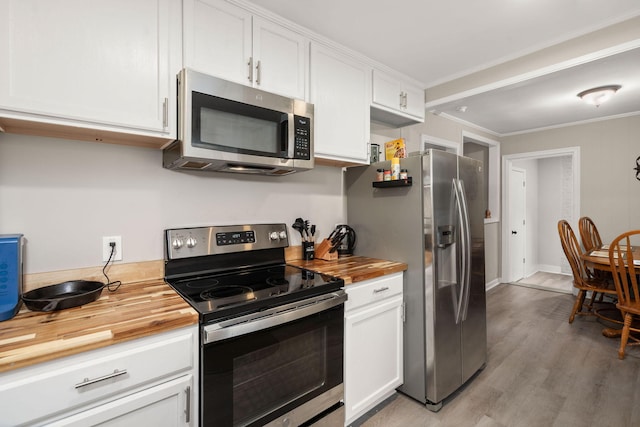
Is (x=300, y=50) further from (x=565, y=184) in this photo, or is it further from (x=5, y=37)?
(x=565, y=184)

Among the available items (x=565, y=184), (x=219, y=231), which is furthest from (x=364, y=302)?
(x=565, y=184)

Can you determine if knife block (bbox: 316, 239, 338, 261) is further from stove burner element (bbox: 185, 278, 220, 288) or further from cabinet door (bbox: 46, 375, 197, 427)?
cabinet door (bbox: 46, 375, 197, 427)

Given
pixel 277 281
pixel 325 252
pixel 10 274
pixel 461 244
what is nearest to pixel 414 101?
pixel 461 244

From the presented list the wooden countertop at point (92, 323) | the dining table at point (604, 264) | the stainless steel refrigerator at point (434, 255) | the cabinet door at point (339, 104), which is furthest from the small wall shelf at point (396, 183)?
the dining table at point (604, 264)

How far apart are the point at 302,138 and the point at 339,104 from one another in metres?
0.48

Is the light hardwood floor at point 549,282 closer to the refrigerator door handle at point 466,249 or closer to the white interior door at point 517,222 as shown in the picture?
the white interior door at point 517,222

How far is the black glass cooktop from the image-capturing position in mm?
1227

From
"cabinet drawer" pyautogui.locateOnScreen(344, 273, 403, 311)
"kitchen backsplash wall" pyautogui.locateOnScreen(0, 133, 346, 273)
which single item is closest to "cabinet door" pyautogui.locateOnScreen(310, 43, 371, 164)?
"kitchen backsplash wall" pyautogui.locateOnScreen(0, 133, 346, 273)

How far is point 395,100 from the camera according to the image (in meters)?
2.44

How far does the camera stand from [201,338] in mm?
1143

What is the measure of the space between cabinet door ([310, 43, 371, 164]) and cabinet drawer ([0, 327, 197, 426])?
4.30 ft

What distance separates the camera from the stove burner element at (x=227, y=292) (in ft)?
4.41

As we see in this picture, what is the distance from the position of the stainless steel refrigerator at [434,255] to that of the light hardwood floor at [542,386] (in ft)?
0.48

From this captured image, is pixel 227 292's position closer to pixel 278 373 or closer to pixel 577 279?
pixel 278 373
